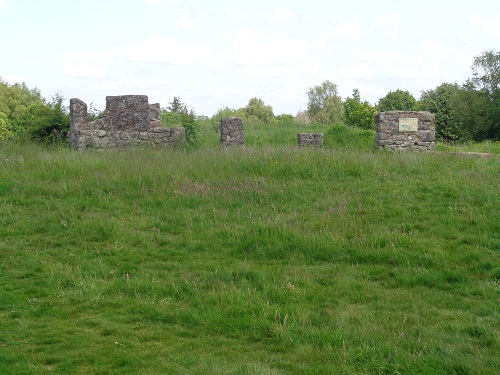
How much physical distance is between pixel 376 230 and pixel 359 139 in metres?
16.4

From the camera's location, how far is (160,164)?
14.1 metres

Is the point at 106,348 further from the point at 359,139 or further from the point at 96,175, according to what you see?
the point at 359,139

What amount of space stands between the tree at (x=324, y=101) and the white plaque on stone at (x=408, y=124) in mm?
53949

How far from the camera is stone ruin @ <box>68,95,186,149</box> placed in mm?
18562

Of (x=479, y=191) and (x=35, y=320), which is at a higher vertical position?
(x=479, y=191)

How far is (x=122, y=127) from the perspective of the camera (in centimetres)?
1892

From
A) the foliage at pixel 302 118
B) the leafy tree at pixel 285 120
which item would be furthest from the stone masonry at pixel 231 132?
the foliage at pixel 302 118

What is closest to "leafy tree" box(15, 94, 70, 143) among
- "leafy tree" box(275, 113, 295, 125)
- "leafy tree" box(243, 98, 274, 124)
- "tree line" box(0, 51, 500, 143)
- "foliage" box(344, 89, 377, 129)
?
"tree line" box(0, 51, 500, 143)

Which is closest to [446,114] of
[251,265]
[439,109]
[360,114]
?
[439,109]

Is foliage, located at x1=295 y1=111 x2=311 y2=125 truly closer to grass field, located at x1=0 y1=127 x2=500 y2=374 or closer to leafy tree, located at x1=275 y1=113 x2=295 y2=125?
leafy tree, located at x1=275 y1=113 x2=295 y2=125

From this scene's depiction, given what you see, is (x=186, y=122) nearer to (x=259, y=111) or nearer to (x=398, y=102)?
(x=398, y=102)

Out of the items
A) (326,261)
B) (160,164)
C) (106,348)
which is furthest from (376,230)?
(160,164)

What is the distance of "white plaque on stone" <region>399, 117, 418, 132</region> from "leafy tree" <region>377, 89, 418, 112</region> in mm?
27550

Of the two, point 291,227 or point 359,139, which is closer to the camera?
point 291,227
